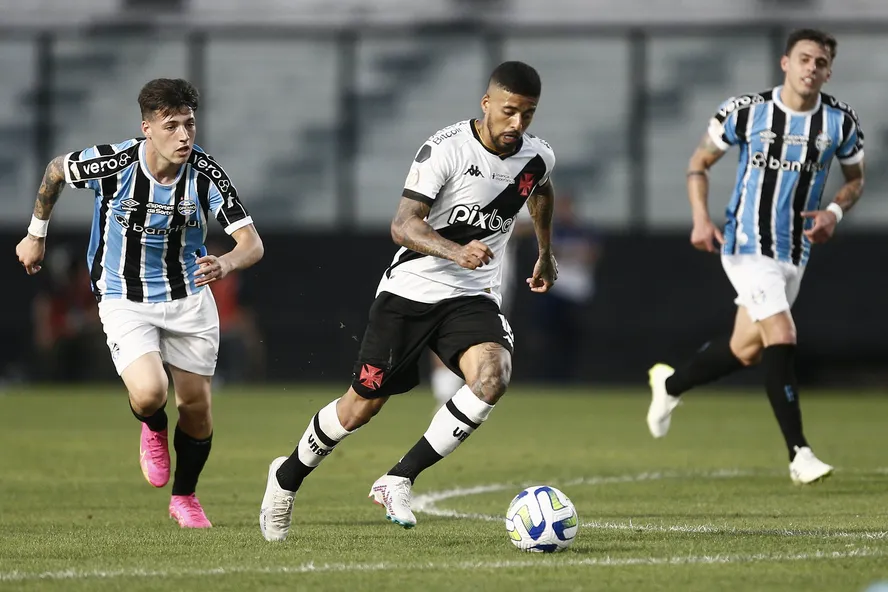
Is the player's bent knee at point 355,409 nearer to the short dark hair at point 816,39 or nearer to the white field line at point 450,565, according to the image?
the white field line at point 450,565

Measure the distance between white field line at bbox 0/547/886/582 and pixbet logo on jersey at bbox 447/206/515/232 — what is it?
5.11 feet

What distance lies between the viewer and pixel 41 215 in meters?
7.04

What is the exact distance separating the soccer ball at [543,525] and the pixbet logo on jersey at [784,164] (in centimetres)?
357

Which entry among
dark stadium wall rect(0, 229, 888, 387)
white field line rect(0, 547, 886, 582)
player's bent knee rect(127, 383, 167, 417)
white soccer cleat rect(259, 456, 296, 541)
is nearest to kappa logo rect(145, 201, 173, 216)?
player's bent knee rect(127, 383, 167, 417)

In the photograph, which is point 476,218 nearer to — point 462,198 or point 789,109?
point 462,198

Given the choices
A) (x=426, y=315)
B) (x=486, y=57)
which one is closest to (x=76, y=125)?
(x=486, y=57)

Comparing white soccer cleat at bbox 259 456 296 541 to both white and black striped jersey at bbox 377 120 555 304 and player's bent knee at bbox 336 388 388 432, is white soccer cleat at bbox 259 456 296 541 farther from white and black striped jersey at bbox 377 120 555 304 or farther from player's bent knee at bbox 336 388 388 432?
white and black striped jersey at bbox 377 120 555 304

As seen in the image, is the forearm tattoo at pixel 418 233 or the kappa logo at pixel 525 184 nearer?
the forearm tattoo at pixel 418 233

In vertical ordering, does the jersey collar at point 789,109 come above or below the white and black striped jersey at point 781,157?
above

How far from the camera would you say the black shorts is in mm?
6340

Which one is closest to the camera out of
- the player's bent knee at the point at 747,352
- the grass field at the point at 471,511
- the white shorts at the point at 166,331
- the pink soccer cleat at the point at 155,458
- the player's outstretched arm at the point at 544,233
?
the grass field at the point at 471,511

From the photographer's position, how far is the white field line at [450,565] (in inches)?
209

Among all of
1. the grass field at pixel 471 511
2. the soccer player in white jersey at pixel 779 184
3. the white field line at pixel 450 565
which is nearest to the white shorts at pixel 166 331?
the grass field at pixel 471 511

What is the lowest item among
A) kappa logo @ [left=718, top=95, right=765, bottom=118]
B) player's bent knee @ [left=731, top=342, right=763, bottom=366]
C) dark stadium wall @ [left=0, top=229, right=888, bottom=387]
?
dark stadium wall @ [left=0, top=229, right=888, bottom=387]
